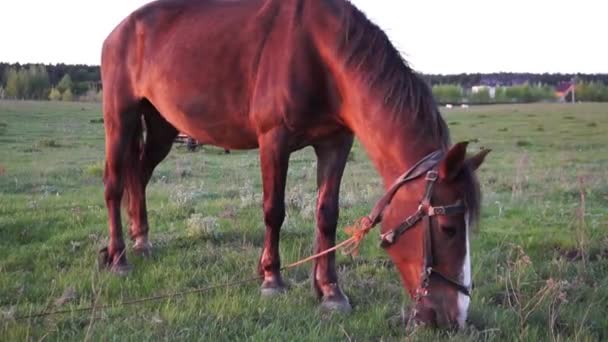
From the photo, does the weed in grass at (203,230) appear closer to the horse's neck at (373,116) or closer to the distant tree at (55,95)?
the horse's neck at (373,116)

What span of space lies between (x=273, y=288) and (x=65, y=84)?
76461 mm

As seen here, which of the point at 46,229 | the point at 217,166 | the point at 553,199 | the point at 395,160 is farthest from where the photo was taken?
the point at 217,166

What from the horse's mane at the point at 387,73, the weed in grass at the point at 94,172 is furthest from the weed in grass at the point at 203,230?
the weed in grass at the point at 94,172

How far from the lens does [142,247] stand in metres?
5.11

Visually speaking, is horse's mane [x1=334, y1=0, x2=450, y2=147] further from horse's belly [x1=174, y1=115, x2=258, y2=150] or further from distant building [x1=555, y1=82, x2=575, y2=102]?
distant building [x1=555, y1=82, x2=575, y2=102]

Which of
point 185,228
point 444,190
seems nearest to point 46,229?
point 185,228

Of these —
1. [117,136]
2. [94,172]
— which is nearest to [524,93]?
[94,172]

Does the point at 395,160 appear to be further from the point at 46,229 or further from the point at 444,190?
the point at 46,229

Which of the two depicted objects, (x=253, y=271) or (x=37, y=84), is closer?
(x=253, y=271)

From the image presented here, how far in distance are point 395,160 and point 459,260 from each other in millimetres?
695

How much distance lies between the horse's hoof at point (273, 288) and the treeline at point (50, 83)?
64.8 meters

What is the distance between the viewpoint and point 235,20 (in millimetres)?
4539

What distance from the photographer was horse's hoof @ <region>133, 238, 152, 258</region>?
5020mm

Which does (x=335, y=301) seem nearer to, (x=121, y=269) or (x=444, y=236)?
(x=444, y=236)
